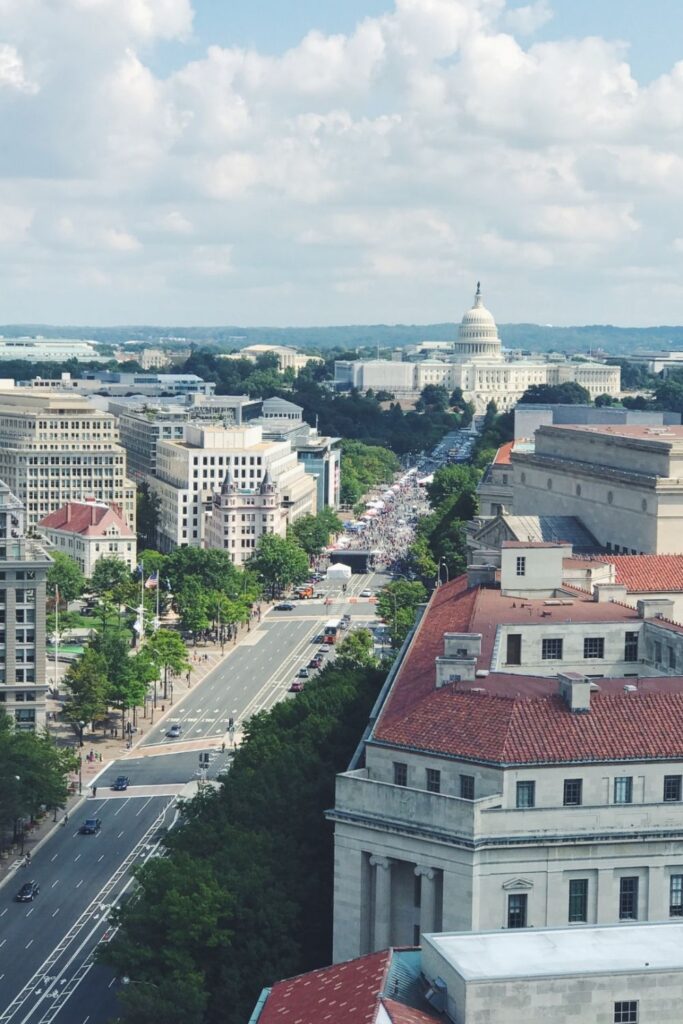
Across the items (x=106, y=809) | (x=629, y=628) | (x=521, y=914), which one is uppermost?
(x=629, y=628)

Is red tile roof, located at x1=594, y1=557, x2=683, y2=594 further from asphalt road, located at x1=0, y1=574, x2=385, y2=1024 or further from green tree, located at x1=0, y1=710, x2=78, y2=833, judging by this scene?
green tree, located at x1=0, y1=710, x2=78, y2=833

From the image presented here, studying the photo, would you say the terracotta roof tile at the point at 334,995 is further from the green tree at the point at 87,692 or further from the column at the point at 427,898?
the green tree at the point at 87,692

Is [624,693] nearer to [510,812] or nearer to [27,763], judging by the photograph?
[510,812]

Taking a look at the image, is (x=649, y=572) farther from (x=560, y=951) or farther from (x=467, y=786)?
(x=560, y=951)

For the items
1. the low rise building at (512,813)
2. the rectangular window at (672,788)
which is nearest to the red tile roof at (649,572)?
the low rise building at (512,813)

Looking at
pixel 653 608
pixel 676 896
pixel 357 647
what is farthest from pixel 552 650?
pixel 357 647

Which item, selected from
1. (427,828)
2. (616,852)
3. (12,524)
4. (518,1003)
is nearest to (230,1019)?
(427,828)
